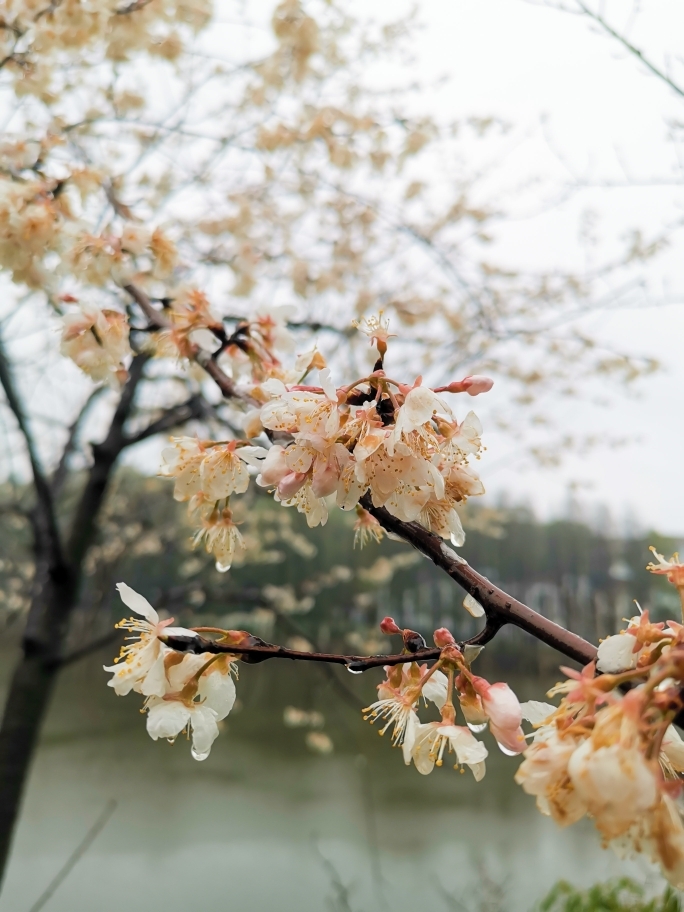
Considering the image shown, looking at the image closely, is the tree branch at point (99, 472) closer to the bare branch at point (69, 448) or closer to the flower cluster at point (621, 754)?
the bare branch at point (69, 448)

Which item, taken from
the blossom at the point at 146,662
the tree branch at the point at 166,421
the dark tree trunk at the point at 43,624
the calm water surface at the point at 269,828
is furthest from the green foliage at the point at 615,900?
the blossom at the point at 146,662

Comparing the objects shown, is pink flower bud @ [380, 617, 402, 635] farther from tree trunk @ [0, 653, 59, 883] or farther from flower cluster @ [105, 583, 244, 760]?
tree trunk @ [0, 653, 59, 883]

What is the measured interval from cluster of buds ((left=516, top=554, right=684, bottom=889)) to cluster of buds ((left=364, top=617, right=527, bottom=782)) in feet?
0.09

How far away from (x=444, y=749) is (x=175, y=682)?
14 centimetres

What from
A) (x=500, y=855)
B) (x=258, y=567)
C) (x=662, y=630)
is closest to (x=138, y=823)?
(x=258, y=567)

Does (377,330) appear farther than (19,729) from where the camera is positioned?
No

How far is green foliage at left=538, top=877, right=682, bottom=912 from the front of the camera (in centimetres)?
149

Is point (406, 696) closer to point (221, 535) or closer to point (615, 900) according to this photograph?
point (221, 535)

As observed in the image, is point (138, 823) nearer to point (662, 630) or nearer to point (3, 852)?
point (3, 852)

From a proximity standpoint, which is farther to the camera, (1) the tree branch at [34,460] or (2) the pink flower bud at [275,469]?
(1) the tree branch at [34,460]

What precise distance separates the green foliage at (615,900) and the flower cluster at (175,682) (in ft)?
5.74

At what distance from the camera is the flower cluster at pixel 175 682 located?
10.3 inches

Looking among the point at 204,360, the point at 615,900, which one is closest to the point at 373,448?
the point at 204,360

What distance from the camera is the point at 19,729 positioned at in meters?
1.08
